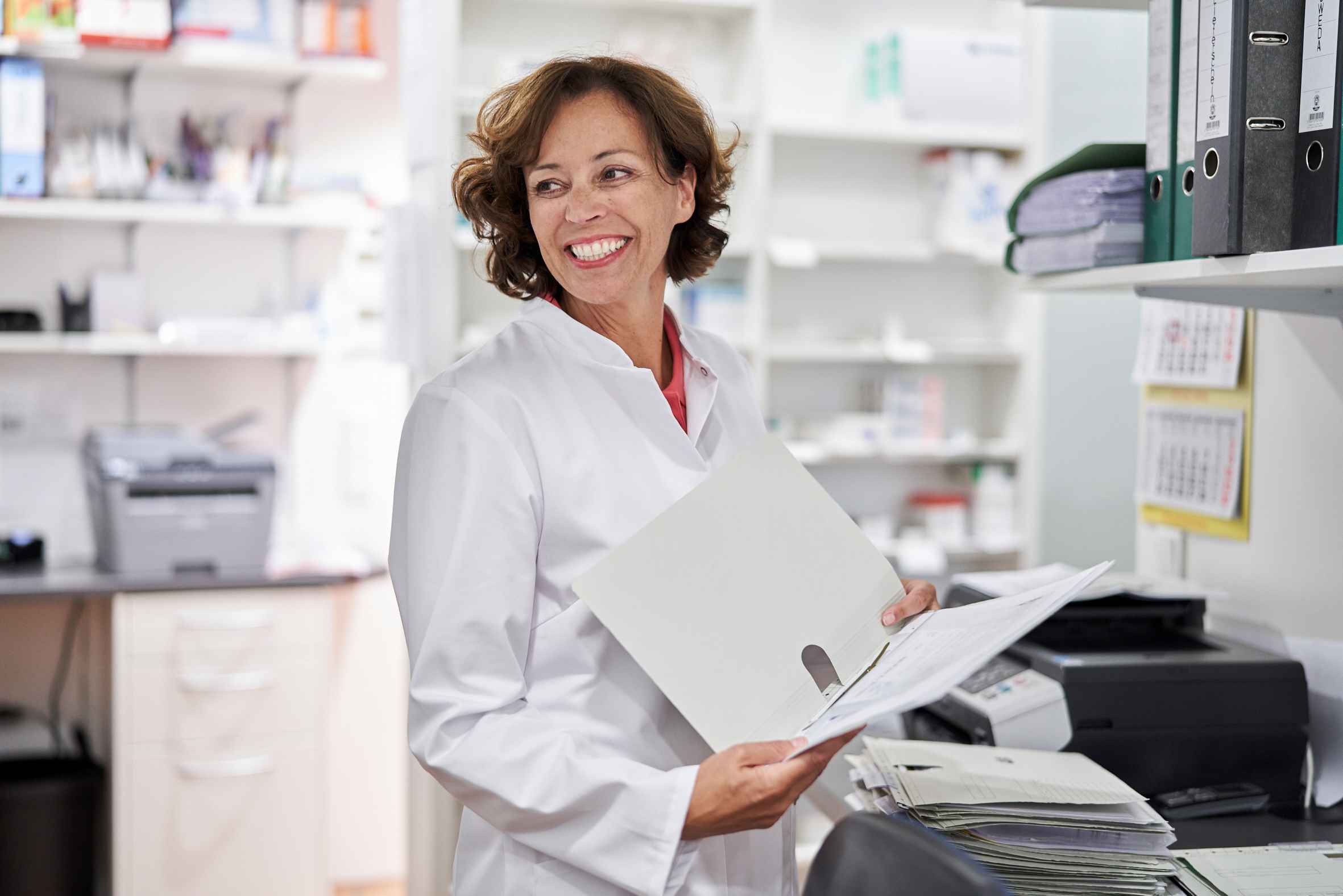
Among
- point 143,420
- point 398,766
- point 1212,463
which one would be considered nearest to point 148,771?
point 398,766

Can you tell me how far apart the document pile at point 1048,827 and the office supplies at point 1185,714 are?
17 centimetres

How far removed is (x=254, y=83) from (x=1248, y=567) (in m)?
2.94

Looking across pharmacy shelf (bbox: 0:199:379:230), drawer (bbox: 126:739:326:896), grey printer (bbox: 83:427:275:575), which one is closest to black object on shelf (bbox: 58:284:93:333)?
pharmacy shelf (bbox: 0:199:379:230)

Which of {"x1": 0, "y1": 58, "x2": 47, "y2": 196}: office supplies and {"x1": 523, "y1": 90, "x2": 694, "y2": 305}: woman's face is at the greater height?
{"x1": 0, "y1": 58, "x2": 47, "y2": 196}: office supplies

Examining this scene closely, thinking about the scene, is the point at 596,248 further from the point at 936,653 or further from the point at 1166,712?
the point at 1166,712

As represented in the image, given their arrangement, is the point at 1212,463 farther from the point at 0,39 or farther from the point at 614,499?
the point at 0,39

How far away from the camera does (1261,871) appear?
4.17ft

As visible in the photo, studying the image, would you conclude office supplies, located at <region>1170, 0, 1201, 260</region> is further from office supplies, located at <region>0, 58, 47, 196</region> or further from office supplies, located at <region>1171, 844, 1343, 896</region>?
office supplies, located at <region>0, 58, 47, 196</region>

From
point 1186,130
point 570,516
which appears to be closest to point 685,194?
point 570,516

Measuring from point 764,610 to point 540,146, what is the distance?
55 centimetres

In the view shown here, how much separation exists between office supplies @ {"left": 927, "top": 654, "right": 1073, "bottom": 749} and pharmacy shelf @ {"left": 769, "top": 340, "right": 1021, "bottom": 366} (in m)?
2.09

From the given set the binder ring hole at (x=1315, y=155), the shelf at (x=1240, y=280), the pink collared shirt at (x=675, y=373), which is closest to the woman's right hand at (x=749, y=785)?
the pink collared shirt at (x=675, y=373)

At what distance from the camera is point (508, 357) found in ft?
4.20

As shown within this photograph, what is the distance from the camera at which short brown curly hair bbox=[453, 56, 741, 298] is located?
1.32 metres
